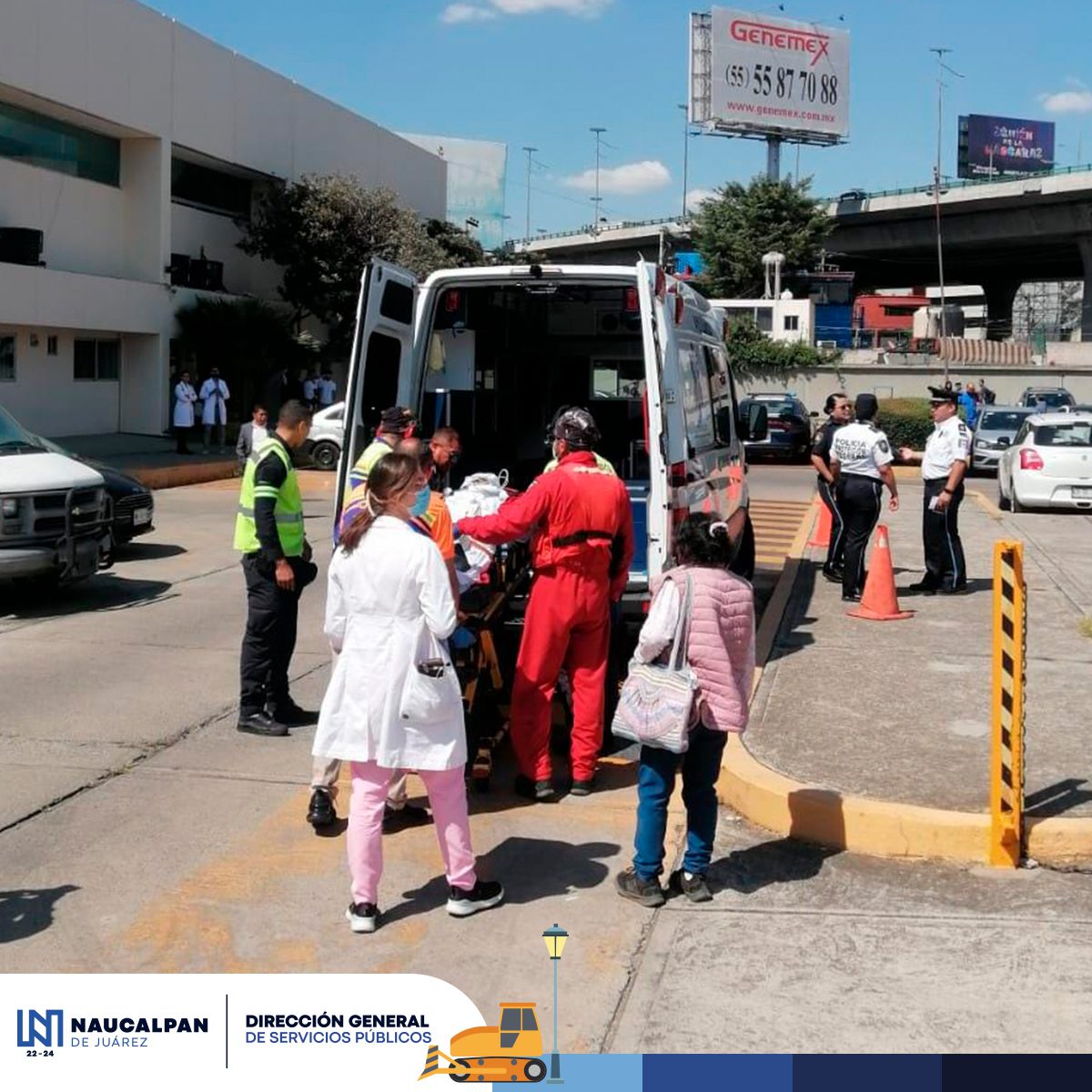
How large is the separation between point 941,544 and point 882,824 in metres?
6.59

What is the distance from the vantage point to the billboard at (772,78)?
70.8m

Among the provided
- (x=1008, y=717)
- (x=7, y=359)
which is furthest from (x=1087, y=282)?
(x=1008, y=717)

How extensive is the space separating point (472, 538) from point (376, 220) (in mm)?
30718

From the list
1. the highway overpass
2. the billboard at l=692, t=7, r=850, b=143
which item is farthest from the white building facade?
the billboard at l=692, t=7, r=850, b=143

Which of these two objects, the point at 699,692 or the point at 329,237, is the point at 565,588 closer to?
the point at 699,692

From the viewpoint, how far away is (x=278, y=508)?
7.46 meters

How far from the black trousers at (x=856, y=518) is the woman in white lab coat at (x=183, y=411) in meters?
18.4

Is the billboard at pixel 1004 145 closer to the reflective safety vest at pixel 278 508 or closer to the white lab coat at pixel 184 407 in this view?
the white lab coat at pixel 184 407

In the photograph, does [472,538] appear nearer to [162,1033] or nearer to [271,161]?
[162,1033]

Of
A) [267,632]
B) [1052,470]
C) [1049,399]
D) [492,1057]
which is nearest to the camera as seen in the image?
[492,1057]

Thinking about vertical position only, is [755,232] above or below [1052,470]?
above

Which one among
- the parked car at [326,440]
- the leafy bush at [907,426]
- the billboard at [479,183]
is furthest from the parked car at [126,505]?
the billboard at [479,183]

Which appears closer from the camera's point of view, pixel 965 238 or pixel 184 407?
pixel 184 407

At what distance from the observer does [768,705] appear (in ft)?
26.2
